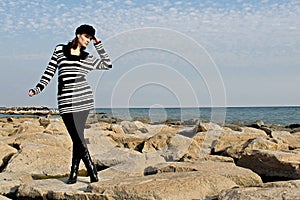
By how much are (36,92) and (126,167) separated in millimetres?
2769

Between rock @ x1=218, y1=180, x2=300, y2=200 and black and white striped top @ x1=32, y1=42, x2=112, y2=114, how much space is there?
207 centimetres

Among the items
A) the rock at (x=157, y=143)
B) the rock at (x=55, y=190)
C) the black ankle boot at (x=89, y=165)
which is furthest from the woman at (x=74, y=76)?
the rock at (x=157, y=143)

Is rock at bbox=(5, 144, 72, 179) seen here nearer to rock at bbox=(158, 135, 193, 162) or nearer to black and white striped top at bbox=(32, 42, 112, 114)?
rock at bbox=(158, 135, 193, 162)

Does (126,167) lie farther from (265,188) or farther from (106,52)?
(265,188)

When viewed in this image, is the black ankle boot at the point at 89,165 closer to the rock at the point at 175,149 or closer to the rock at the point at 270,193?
the rock at the point at 270,193

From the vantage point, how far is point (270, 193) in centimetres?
491

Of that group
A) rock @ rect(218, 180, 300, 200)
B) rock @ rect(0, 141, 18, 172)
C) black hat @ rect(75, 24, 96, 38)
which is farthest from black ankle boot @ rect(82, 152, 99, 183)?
rock @ rect(0, 141, 18, 172)

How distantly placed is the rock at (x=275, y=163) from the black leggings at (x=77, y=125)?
139 inches

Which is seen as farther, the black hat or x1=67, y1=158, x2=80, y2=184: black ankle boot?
x1=67, y1=158, x2=80, y2=184: black ankle boot

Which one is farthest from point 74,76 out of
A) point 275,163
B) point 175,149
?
point 175,149

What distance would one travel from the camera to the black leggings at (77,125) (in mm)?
5926

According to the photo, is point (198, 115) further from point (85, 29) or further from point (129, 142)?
point (85, 29)

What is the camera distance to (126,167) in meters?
7.96

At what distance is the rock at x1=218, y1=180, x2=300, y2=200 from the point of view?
4.78 meters
